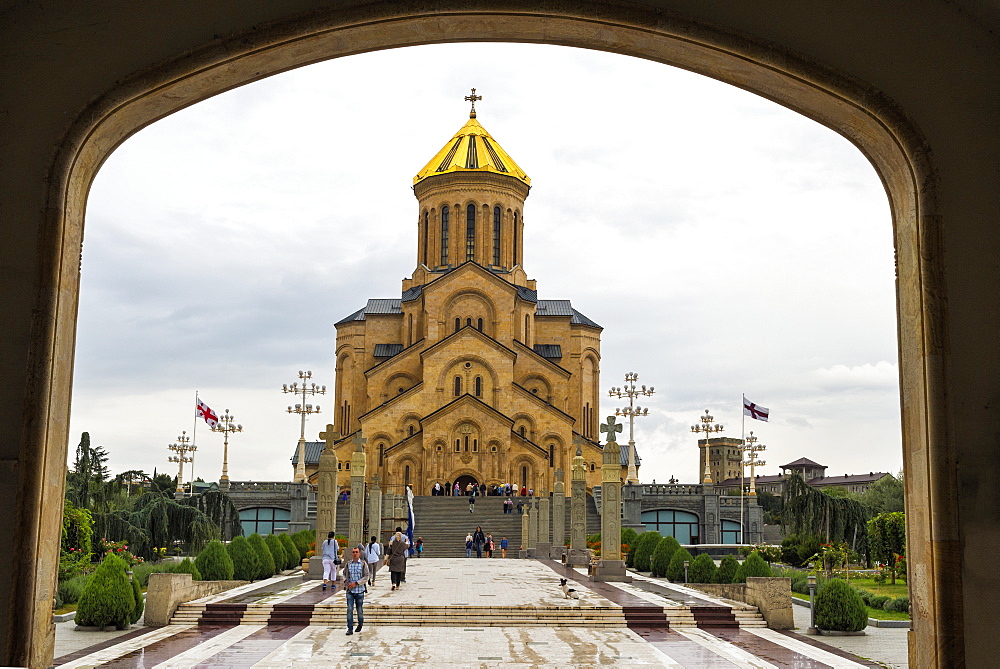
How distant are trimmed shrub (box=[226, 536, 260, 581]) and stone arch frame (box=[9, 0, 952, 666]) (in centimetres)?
1513

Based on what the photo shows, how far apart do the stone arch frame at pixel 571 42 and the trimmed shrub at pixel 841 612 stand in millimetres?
8817

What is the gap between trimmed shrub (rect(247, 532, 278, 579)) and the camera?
68.1 ft

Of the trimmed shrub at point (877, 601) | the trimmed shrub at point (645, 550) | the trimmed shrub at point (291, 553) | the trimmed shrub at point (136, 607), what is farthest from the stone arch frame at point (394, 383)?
the trimmed shrub at point (136, 607)

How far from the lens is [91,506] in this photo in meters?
24.6

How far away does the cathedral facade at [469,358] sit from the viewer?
136 feet

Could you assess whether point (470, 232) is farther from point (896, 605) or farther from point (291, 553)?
point (896, 605)

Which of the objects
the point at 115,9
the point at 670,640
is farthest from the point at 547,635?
the point at 115,9

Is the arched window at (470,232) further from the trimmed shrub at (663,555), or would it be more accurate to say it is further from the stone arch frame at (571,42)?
the stone arch frame at (571,42)

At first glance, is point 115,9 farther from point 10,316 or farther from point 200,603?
point 200,603

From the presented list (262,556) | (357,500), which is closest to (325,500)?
(262,556)

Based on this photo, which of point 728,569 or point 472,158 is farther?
point 472,158

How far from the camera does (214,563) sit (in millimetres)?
17188

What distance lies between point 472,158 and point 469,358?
37.8ft

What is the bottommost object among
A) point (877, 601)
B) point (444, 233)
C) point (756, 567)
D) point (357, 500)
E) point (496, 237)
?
point (877, 601)
